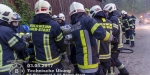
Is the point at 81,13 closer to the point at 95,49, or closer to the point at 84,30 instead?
the point at 84,30

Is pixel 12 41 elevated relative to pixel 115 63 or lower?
elevated

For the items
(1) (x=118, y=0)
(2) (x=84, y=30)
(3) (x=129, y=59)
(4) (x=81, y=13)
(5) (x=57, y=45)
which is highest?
(1) (x=118, y=0)

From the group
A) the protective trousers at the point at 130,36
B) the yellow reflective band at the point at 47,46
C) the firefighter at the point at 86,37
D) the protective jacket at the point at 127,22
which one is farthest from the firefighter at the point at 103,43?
the protective jacket at the point at 127,22

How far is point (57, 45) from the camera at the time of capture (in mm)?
3504

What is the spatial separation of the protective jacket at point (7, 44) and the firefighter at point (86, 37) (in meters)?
1.00

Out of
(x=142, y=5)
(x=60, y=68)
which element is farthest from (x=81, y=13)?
(x=142, y=5)

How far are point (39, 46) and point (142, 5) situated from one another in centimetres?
5781

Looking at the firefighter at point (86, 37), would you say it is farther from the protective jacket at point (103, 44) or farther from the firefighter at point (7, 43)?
the firefighter at point (7, 43)

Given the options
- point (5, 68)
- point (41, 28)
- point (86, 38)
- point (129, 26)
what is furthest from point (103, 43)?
point (129, 26)

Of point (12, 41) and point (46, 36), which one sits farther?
point (46, 36)

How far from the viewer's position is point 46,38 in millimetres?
3338

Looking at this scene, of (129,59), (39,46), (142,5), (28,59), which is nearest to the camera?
(39,46)

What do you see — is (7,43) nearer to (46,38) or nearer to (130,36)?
(46,38)

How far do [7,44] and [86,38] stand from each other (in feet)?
4.46
